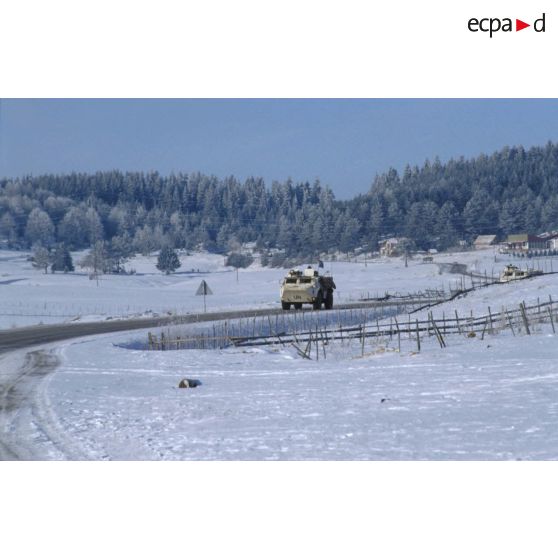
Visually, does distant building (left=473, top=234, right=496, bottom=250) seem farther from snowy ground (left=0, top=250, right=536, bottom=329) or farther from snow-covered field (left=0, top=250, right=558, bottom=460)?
snow-covered field (left=0, top=250, right=558, bottom=460)

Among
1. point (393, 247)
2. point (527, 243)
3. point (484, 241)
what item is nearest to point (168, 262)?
point (393, 247)

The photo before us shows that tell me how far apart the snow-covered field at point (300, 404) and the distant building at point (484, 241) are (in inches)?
4289

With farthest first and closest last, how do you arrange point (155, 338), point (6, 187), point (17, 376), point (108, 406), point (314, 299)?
point (6, 187)
point (314, 299)
point (155, 338)
point (17, 376)
point (108, 406)

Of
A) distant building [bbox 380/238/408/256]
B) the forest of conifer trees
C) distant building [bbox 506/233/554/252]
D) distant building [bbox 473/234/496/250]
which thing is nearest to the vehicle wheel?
the forest of conifer trees

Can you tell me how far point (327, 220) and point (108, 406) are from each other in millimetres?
108615

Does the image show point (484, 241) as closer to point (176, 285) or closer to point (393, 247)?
point (393, 247)

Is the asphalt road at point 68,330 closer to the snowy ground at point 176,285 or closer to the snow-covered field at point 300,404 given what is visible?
the snow-covered field at point 300,404

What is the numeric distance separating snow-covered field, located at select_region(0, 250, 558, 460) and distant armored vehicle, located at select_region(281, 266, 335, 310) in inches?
858

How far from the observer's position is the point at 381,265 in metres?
113

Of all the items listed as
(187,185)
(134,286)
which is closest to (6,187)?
(187,185)

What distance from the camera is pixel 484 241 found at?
141250 millimetres

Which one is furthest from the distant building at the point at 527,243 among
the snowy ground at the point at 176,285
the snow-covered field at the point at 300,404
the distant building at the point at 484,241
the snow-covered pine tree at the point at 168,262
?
the snow-covered field at the point at 300,404

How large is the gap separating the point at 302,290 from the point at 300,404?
38498 millimetres

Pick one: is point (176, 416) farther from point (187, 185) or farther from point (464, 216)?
point (187, 185)
